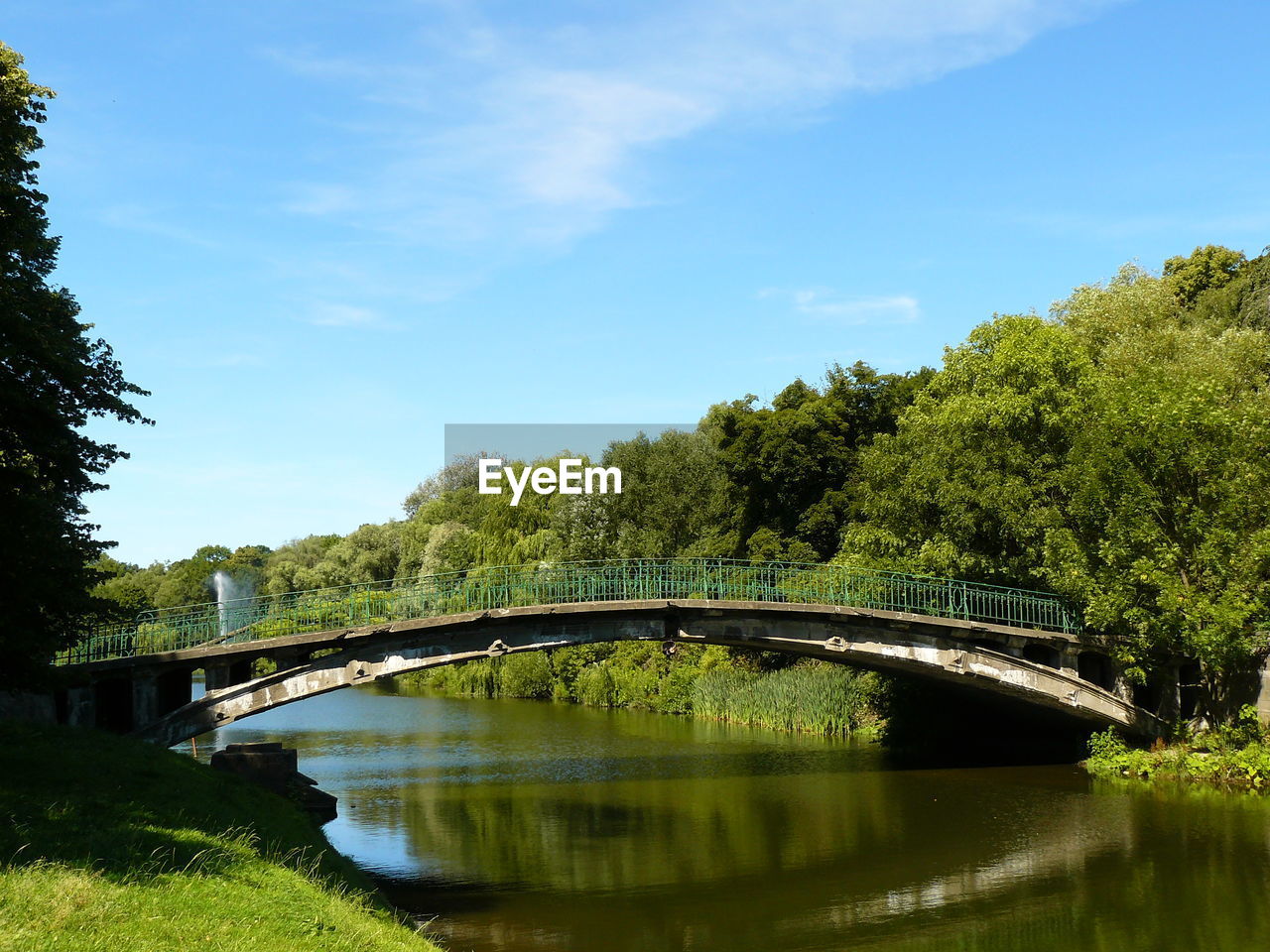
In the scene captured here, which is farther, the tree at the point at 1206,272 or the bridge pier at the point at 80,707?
the tree at the point at 1206,272

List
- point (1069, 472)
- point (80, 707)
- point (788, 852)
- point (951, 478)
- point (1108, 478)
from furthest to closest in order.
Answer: point (951, 478) → point (1069, 472) → point (1108, 478) → point (80, 707) → point (788, 852)

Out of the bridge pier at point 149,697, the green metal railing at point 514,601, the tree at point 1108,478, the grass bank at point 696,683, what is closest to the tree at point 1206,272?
the tree at point 1108,478

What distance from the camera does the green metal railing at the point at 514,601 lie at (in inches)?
995

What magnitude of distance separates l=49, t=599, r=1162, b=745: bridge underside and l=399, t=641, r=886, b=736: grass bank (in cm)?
785

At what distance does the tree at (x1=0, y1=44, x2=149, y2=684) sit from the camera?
16.2 m

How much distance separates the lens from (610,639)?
27.8 m

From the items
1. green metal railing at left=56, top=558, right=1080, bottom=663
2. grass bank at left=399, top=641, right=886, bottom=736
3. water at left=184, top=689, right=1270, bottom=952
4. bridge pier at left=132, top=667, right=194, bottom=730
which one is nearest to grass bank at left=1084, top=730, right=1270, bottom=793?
water at left=184, top=689, right=1270, bottom=952

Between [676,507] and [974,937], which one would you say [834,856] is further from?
[676,507]

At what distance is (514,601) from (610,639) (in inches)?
133

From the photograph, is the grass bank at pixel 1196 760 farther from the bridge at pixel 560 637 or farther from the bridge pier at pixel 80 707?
the bridge pier at pixel 80 707

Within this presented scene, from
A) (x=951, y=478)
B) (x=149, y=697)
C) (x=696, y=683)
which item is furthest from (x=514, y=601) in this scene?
(x=696, y=683)

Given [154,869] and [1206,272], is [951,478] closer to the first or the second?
[154,869]

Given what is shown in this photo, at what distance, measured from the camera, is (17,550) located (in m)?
16.1

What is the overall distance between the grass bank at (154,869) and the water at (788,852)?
334 centimetres
